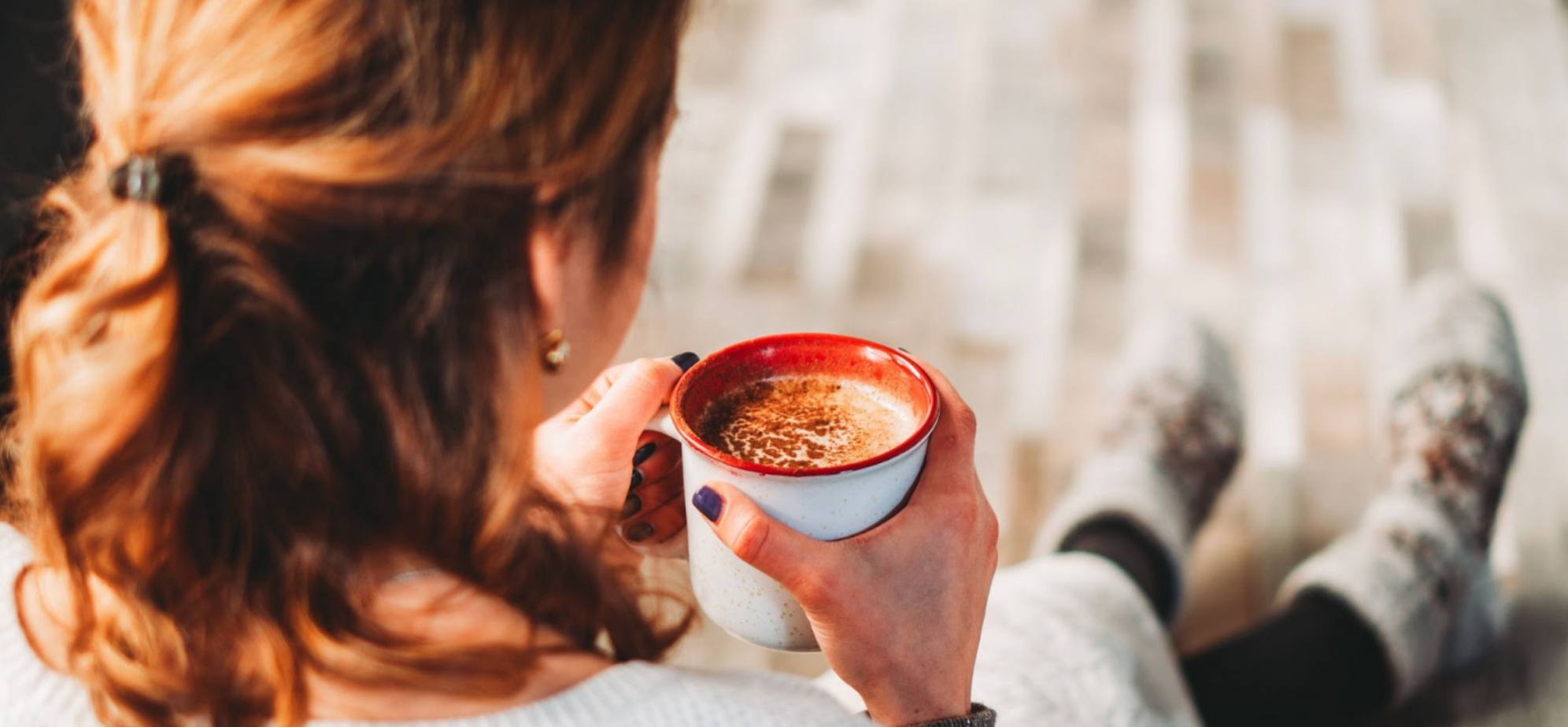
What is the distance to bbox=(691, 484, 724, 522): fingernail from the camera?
62cm

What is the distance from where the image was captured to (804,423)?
70 cm

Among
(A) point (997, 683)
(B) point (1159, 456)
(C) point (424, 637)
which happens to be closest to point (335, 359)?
(C) point (424, 637)

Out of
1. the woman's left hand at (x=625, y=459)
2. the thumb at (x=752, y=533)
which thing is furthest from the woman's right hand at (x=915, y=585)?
the woman's left hand at (x=625, y=459)

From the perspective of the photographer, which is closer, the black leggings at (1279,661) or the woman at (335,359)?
the woman at (335,359)

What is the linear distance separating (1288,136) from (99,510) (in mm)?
1985

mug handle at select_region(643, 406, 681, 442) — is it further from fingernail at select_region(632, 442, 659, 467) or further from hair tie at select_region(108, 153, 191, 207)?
hair tie at select_region(108, 153, 191, 207)

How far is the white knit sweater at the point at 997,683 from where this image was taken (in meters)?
0.60

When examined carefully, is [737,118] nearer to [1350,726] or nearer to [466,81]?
[1350,726]

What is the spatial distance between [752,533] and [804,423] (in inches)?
3.9

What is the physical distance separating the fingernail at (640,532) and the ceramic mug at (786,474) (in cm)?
3

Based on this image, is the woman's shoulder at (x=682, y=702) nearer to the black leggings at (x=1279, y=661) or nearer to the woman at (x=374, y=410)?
the woman at (x=374, y=410)

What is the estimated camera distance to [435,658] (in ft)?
1.91

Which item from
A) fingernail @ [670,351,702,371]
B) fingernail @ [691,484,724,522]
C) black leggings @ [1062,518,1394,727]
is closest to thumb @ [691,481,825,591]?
fingernail @ [691,484,724,522]

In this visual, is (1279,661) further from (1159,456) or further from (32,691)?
(32,691)
